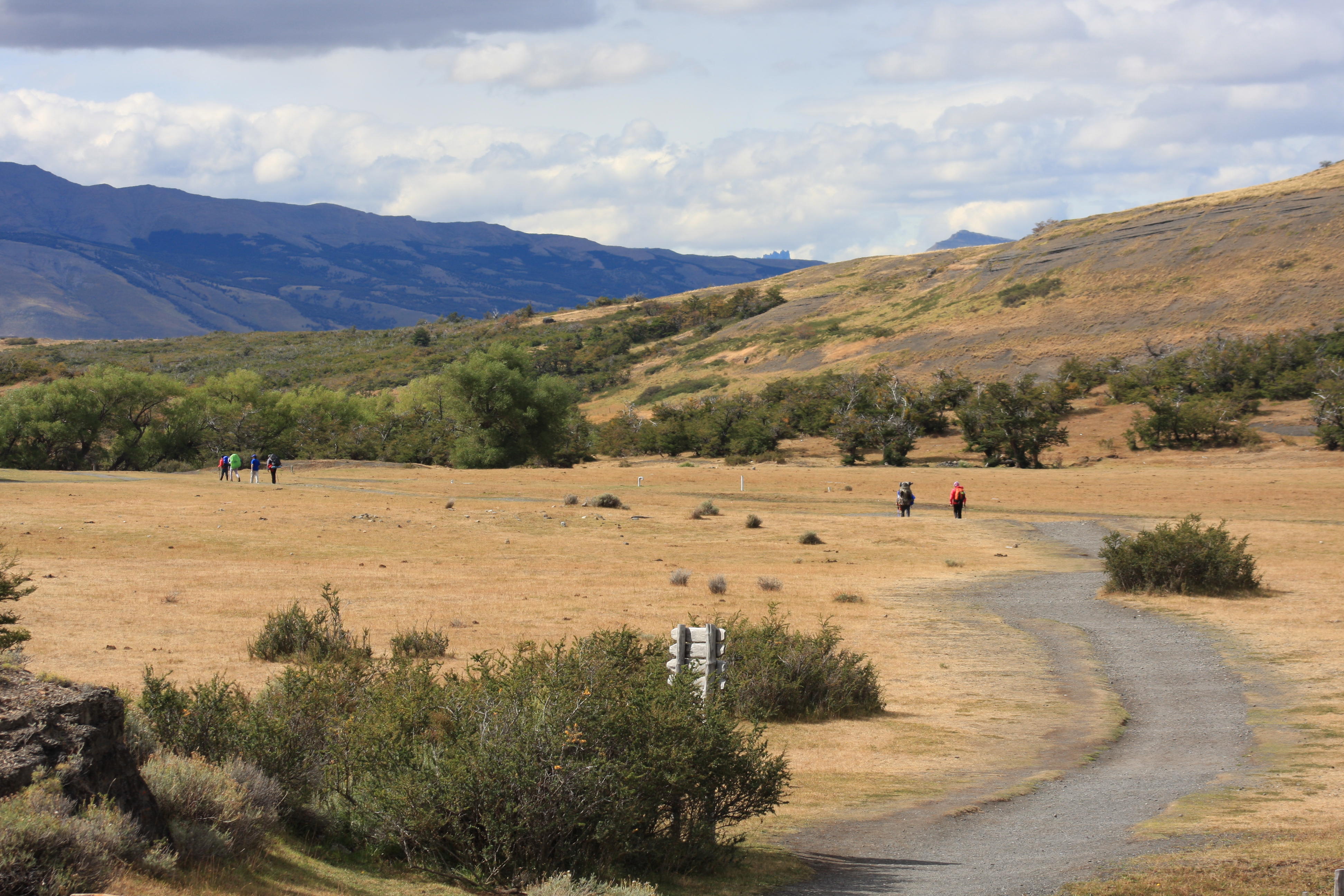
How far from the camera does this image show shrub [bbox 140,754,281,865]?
5.37 meters

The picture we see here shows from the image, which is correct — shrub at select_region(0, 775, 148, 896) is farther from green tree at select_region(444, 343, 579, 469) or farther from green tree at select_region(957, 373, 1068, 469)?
green tree at select_region(444, 343, 579, 469)

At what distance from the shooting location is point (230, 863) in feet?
18.0

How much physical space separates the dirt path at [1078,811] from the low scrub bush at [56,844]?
3.79 metres

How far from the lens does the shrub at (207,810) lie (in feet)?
17.6

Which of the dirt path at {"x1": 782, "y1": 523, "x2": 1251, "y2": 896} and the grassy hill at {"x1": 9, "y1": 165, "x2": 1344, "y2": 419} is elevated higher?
the grassy hill at {"x1": 9, "y1": 165, "x2": 1344, "y2": 419}

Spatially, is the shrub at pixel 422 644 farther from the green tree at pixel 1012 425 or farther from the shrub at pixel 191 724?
the green tree at pixel 1012 425

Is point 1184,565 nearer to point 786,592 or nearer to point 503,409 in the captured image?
point 786,592

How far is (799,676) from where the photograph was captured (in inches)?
494

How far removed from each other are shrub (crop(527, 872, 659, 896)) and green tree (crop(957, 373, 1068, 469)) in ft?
180

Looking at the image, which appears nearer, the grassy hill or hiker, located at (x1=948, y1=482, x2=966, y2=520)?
hiker, located at (x1=948, y1=482, x2=966, y2=520)

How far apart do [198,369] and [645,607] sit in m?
103

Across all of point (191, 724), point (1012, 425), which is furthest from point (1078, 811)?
point (1012, 425)

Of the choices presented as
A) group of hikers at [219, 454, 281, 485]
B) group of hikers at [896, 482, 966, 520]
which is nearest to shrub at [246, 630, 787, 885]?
group of hikers at [896, 482, 966, 520]

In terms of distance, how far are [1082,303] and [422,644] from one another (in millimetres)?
90285
